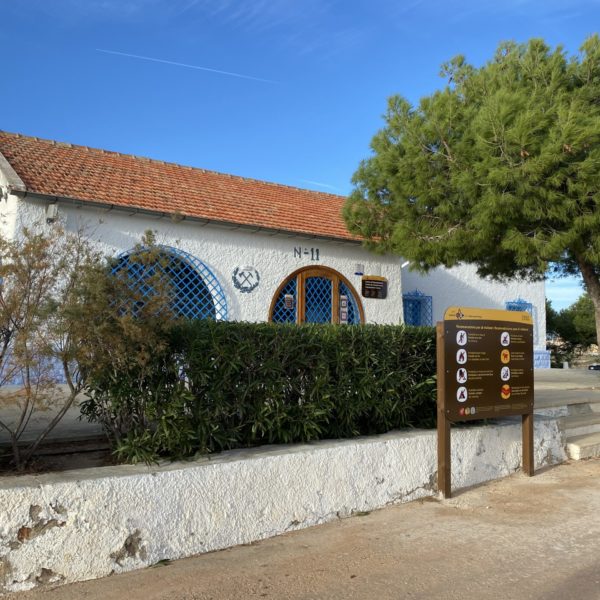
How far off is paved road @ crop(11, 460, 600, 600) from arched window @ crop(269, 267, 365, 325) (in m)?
6.83

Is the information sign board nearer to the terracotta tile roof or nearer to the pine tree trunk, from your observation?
the pine tree trunk

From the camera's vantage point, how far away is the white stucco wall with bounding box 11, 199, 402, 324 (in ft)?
32.7

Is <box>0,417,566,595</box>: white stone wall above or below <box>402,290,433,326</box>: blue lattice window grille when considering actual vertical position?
below

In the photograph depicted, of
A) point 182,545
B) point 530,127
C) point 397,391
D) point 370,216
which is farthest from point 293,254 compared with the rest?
point 182,545

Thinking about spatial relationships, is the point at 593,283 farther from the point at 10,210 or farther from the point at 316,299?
the point at 10,210

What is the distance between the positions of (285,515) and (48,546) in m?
1.84

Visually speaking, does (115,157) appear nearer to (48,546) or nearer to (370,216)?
(370,216)

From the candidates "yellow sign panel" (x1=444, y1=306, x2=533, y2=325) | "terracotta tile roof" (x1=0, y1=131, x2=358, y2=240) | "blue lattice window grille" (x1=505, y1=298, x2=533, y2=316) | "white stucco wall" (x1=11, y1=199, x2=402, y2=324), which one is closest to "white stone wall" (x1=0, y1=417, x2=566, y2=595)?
"yellow sign panel" (x1=444, y1=306, x2=533, y2=325)

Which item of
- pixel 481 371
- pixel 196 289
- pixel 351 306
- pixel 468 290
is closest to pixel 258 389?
pixel 481 371

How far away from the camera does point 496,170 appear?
862cm

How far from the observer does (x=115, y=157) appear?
42.0 feet

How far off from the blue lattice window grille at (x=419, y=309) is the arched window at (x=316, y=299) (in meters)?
2.92

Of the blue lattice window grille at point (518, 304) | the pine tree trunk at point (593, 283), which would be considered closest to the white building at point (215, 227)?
the pine tree trunk at point (593, 283)

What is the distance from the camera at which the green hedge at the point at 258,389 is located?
461 centimetres
